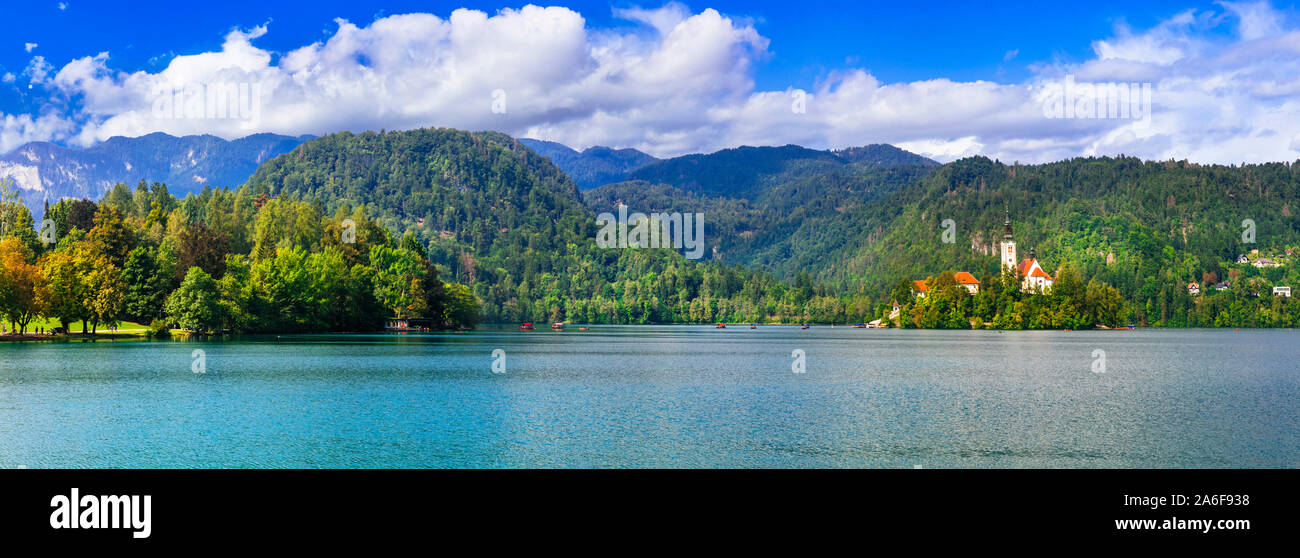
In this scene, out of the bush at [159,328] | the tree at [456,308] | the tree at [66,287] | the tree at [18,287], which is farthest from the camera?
the tree at [456,308]

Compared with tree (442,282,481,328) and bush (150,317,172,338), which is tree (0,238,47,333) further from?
tree (442,282,481,328)

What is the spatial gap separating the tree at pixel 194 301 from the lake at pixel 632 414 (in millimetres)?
37524

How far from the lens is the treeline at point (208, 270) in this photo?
115 meters

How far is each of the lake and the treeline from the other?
116ft

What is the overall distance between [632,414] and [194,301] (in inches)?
3785

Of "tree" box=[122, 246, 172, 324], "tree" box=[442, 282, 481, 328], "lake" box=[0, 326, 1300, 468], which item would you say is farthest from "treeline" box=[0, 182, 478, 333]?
"lake" box=[0, 326, 1300, 468]

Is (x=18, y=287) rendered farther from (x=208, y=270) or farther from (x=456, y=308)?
(x=456, y=308)

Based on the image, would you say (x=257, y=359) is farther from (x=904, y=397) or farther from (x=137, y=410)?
(x=904, y=397)

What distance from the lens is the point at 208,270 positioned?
13700cm

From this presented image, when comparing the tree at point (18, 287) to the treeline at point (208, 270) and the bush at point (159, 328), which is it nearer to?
the treeline at point (208, 270)

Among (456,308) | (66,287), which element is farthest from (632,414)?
(456,308)

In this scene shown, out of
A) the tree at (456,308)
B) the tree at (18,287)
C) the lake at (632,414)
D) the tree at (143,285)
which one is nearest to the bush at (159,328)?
the tree at (143,285)

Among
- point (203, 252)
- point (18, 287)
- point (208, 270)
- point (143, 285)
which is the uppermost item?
point (203, 252)
